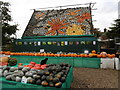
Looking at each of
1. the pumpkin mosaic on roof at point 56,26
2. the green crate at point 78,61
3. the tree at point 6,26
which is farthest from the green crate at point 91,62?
the tree at point 6,26

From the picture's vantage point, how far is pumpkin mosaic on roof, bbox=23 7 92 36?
856 cm

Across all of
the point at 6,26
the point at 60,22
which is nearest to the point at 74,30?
the point at 60,22

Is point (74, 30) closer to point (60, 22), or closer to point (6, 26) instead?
point (60, 22)

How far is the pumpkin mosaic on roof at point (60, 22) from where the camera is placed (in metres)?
8.56

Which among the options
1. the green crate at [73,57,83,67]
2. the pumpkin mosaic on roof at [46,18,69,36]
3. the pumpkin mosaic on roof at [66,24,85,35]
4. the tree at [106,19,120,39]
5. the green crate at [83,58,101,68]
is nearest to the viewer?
the green crate at [83,58,101,68]

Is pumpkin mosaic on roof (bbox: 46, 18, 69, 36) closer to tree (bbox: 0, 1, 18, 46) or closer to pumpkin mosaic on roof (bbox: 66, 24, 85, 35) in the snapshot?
pumpkin mosaic on roof (bbox: 66, 24, 85, 35)

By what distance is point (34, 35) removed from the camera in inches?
354

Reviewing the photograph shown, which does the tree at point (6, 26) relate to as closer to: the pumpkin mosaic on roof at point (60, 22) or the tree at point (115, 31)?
the pumpkin mosaic on roof at point (60, 22)

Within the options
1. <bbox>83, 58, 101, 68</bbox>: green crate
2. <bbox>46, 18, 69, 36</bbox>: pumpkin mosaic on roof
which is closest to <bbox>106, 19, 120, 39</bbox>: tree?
<bbox>46, 18, 69, 36</bbox>: pumpkin mosaic on roof

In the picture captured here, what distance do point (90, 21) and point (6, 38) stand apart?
25.4 feet

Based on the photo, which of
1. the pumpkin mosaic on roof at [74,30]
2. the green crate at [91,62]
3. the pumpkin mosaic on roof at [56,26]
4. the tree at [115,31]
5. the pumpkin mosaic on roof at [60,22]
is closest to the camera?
the green crate at [91,62]

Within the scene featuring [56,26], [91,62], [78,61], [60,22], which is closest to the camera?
[91,62]

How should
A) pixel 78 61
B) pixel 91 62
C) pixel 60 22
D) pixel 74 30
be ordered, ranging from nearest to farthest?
pixel 91 62
pixel 78 61
pixel 74 30
pixel 60 22

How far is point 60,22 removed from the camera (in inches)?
360
